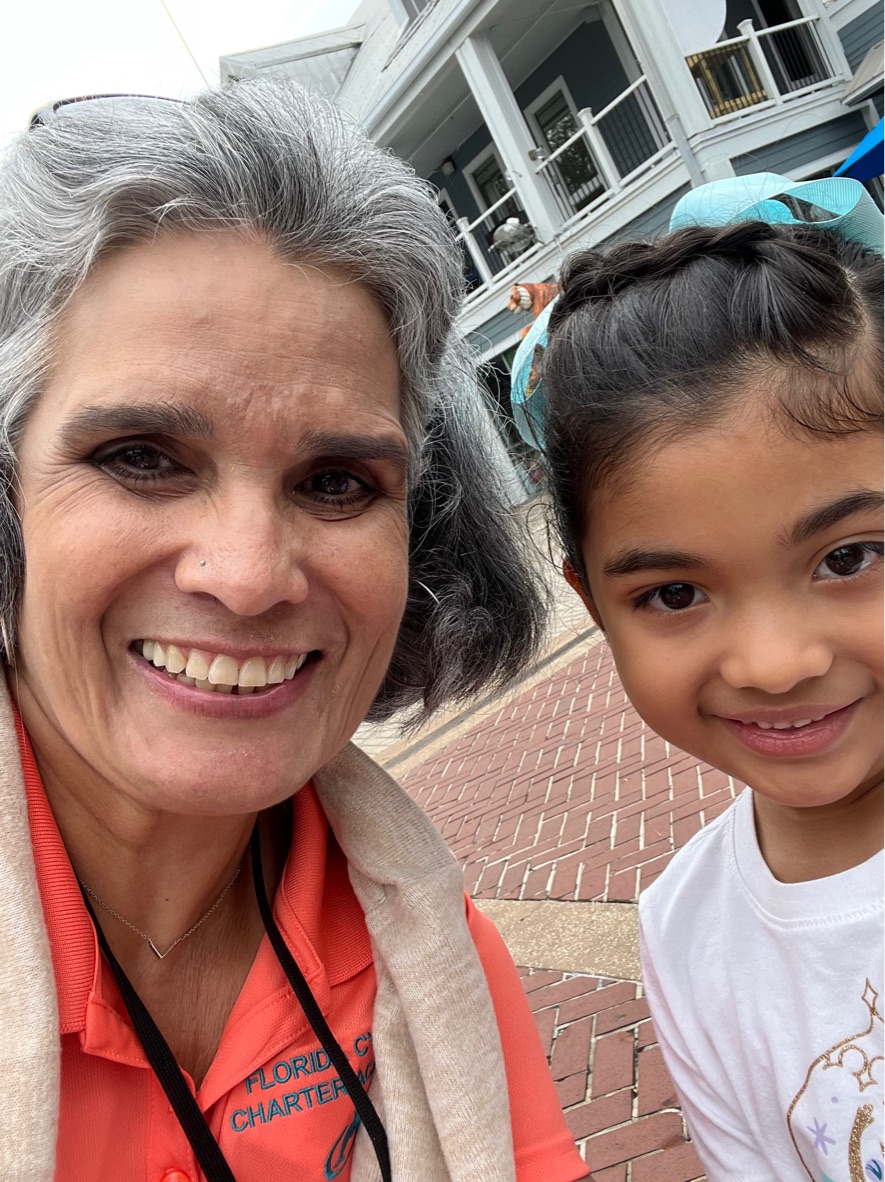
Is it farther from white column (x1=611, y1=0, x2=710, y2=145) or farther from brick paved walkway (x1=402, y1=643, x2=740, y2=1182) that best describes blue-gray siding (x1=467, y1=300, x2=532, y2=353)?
brick paved walkway (x1=402, y1=643, x2=740, y2=1182)

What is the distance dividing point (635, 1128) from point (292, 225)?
2.52 meters

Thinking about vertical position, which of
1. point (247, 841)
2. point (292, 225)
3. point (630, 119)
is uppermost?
point (630, 119)

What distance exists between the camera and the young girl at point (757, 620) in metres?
1.42

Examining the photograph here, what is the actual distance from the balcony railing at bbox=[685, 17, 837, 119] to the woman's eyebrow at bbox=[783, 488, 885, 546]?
1228cm

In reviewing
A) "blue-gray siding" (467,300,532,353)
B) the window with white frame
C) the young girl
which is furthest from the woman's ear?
"blue-gray siding" (467,300,532,353)

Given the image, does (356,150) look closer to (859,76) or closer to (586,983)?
(586,983)

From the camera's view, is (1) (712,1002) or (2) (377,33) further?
(2) (377,33)

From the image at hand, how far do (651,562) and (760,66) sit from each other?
13.0 m

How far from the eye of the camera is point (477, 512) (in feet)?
6.75

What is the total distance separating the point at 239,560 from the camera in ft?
4.37

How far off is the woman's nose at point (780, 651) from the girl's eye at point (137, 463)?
86 cm

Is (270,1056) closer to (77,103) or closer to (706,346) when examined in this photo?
(706,346)

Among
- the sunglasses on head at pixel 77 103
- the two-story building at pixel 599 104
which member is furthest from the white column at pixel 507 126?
the sunglasses on head at pixel 77 103

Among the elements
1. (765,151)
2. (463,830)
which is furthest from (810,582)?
(765,151)
